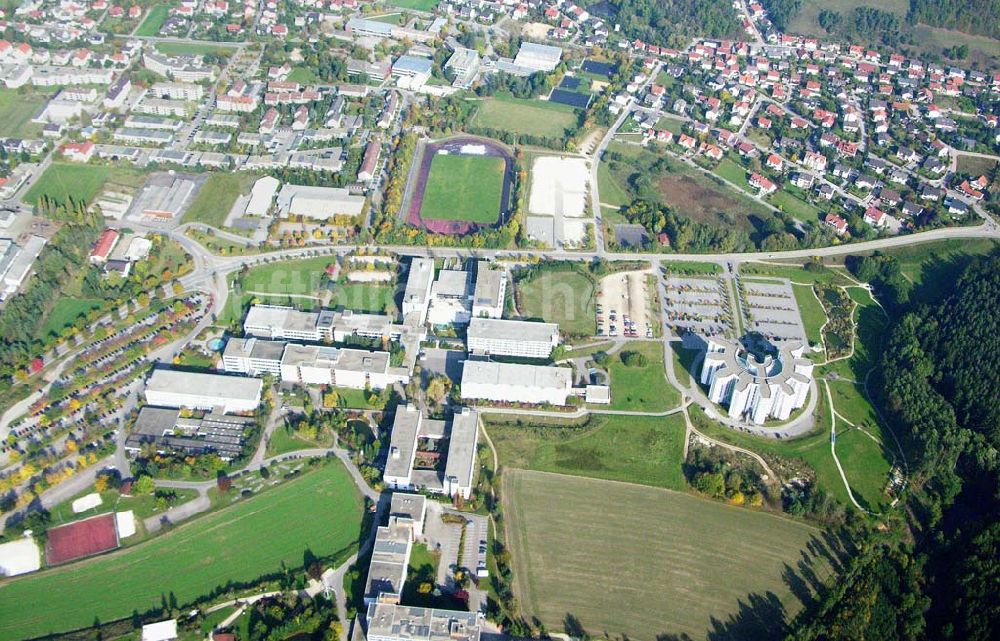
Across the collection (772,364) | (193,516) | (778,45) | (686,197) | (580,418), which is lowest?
(193,516)

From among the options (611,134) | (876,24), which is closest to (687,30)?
(876,24)

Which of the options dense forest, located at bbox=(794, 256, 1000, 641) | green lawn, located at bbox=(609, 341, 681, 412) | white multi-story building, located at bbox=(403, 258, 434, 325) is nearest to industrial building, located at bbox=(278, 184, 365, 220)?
white multi-story building, located at bbox=(403, 258, 434, 325)

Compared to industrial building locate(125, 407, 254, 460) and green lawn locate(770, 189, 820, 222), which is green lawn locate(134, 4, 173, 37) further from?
green lawn locate(770, 189, 820, 222)

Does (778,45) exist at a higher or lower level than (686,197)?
higher

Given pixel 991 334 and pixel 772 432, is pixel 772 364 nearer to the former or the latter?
pixel 772 432

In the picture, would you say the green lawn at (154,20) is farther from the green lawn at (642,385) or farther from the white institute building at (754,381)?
the white institute building at (754,381)

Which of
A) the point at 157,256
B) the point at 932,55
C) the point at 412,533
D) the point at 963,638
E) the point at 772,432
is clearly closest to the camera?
the point at 963,638

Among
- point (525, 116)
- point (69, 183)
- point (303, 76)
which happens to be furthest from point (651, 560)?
point (303, 76)

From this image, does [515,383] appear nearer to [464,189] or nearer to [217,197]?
[464,189]
